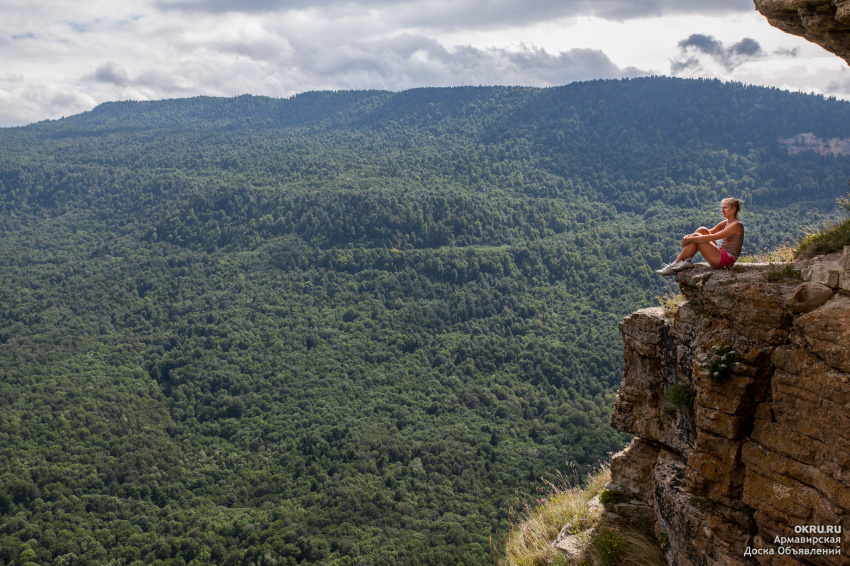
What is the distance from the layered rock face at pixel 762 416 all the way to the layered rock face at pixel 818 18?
2.99 meters

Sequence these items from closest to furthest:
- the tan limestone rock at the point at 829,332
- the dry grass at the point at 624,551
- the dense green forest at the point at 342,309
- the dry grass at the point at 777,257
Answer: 1. the tan limestone rock at the point at 829,332
2. the dry grass at the point at 777,257
3. the dry grass at the point at 624,551
4. the dense green forest at the point at 342,309

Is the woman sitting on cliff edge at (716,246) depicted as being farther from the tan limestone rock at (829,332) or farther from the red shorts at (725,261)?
the tan limestone rock at (829,332)

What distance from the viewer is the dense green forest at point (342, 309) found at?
2206 inches

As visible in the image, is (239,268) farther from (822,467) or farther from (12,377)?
(822,467)

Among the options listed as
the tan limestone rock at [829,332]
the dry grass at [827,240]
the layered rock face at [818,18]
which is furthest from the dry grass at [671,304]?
the layered rock face at [818,18]

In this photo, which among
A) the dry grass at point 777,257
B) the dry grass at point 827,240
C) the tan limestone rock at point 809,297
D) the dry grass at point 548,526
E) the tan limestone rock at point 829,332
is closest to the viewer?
the tan limestone rock at point 829,332

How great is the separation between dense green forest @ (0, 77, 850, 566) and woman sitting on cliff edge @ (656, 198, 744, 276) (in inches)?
58.2

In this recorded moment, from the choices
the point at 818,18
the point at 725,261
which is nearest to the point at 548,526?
the point at 725,261

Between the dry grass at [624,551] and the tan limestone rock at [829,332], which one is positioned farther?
the dry grass at [624,551]

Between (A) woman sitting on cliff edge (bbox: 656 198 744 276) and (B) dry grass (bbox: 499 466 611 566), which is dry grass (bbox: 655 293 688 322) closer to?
(A) woman sitting on cliff edge (bbox: 656 198 744 276)

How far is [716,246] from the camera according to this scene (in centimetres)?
914

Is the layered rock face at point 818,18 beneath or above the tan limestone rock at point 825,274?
above

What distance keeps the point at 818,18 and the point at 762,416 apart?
541 centimetres

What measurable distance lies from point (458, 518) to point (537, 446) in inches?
583
